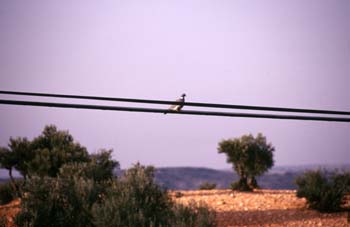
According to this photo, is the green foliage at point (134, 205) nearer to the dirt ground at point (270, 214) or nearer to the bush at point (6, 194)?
the dirt ground at point (270, 214)

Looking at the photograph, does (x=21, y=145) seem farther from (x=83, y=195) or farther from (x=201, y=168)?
(x=201, y=168)

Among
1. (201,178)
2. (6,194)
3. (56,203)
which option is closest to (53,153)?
(6,194)

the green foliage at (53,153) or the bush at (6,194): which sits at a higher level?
the green foliage at (53,153)

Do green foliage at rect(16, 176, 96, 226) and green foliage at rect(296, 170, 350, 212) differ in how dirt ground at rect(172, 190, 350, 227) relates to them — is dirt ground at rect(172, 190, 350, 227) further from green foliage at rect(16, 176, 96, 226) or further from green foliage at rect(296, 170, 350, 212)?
green foliage at rect(16, 176, 96, 226)

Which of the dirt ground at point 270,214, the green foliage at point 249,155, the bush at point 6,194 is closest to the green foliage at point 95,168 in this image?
the dirt ground at point 270,214

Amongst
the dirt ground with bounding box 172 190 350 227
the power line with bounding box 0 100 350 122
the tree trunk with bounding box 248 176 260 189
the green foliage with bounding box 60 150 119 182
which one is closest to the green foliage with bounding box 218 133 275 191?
the tree trunk with bounding box 248 176 260 189

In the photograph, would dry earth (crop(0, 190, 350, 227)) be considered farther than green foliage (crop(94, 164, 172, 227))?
Yes

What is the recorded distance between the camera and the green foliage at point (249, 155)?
915 inches

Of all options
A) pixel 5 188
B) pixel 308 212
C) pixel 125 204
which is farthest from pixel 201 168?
pixel 125 204

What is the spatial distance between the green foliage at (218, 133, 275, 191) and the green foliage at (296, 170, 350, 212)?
7.63m

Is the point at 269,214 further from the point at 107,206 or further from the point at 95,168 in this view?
the point at 95,168

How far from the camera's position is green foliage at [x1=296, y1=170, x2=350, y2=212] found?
43.2 feet

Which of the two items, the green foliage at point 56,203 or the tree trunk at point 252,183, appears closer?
the green foliage at point 56,203

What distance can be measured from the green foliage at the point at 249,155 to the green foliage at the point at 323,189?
7.63 m
